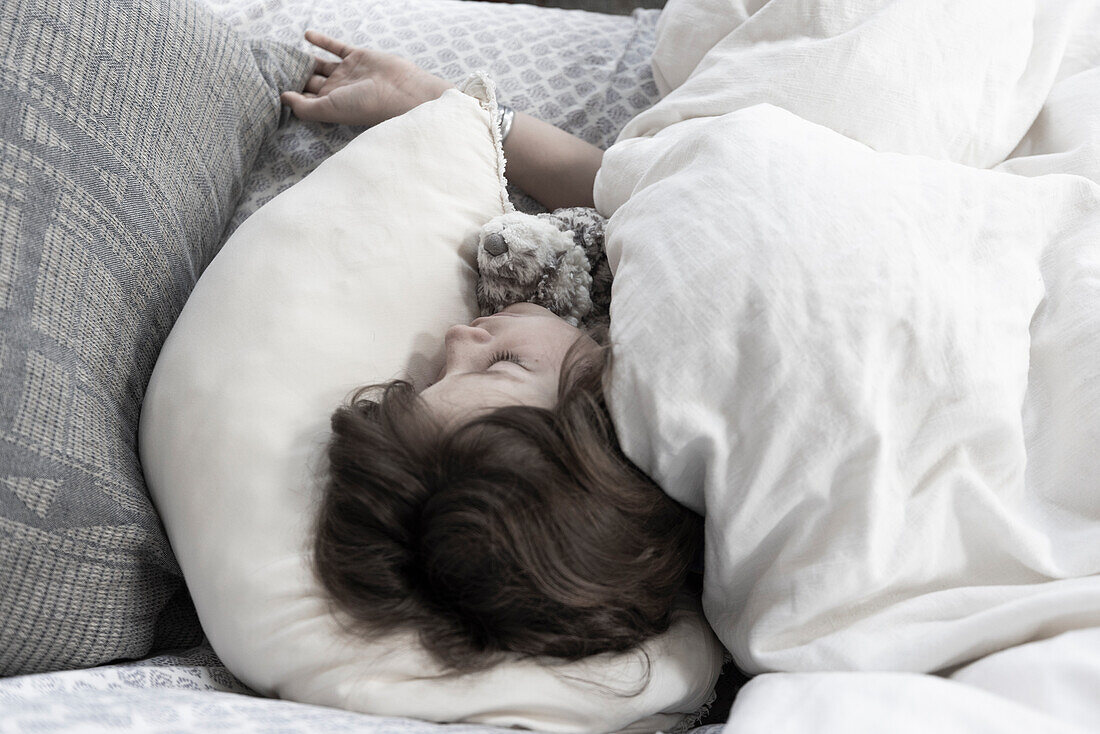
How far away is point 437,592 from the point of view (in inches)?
22.7

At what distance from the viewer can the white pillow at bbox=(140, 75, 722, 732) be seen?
0.58 metres

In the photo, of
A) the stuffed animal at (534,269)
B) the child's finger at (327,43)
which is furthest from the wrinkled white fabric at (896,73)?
the child's finger at (327,43)

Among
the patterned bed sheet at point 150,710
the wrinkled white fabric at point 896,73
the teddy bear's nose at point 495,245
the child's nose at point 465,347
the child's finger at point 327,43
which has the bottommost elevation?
the patterned bed sheet at point 150,710

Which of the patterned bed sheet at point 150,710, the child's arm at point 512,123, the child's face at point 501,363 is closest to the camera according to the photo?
the patterned bed sheet at point 150,710

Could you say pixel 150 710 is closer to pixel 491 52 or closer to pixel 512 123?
pixel 512 123

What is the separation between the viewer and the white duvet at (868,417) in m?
0.56

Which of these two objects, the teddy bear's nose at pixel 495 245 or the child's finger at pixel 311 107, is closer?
the teddy bear's nose at pixel 495 245

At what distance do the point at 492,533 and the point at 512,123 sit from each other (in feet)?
1.95

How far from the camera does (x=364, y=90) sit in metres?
0.98

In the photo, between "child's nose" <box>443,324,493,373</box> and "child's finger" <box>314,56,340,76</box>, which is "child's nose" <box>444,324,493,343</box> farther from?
"child's finger" <box>314,56,340,76</box>

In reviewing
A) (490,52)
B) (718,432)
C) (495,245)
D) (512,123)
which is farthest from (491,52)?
(718,432)

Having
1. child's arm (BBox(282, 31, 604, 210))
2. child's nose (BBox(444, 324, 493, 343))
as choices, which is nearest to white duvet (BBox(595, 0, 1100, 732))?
child's nose (BBox(444, 324, 493, 343))

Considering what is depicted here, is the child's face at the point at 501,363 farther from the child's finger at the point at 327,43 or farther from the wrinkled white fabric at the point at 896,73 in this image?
the child's finger at the point at 327,43

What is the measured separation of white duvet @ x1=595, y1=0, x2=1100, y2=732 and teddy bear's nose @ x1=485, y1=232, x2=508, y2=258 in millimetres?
117
